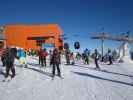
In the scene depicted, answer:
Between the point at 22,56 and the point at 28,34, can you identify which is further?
the point at 28,34

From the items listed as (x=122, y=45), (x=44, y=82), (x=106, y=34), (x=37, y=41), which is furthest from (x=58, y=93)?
(x=37, y=41)

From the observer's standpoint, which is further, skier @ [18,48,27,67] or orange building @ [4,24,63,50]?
orange building @ [4,24,63,50]

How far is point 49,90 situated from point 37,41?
5787 centimetres

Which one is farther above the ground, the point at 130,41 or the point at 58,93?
the point at 130,41

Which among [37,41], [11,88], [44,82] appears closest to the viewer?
[11,88]

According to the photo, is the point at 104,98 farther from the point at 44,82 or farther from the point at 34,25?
the point at 34,25

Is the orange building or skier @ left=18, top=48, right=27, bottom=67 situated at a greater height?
the orange building

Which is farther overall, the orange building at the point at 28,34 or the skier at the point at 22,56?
the orange building at the point at 28,34

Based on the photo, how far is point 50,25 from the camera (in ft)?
234

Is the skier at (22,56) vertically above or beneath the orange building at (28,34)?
beneath

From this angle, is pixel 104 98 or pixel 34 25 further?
pixel 34 25

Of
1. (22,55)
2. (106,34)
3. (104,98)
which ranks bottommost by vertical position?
(104,98)

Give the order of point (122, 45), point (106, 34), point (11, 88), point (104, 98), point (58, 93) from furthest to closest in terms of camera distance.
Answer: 1. point (106, 34)
2. point (122, 45)
3. point (11, 88)
4. point (58, 93)
5. point (104, 98)

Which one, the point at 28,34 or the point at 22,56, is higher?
the point at 28,34
